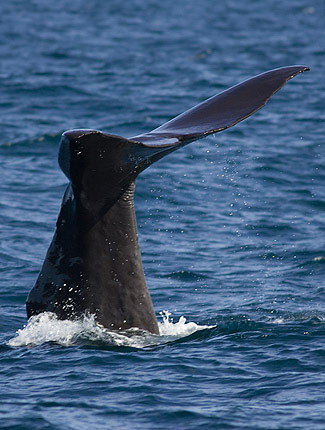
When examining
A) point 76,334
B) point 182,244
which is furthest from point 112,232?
point 182,244

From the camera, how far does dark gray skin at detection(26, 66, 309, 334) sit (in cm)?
677

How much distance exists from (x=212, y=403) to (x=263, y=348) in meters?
1.34

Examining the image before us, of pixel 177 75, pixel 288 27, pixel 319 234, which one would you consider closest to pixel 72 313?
pixel 319 234

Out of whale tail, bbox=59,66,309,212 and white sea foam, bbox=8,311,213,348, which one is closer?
whale tail, bbox=59,66,309,212

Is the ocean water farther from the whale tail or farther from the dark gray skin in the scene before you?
the whale tail

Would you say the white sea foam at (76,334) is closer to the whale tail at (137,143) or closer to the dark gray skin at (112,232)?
the dark gray skin at (112,232)

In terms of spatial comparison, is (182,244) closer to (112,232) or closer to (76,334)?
(76,334)

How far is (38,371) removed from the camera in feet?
23.7

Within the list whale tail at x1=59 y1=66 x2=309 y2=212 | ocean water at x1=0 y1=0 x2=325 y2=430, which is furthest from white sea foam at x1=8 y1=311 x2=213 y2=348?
whale tail at x1=59 y1=66 x2=309 y2=212

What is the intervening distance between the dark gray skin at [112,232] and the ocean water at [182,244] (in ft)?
0.57

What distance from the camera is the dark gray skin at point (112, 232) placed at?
22.2 feet

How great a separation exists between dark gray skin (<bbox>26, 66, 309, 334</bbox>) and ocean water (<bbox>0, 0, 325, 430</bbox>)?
17 centimetres

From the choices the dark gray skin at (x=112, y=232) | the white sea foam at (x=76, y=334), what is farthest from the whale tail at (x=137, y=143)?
the white sea foam at (x=76, y=334)

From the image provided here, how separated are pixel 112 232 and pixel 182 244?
5.31m
